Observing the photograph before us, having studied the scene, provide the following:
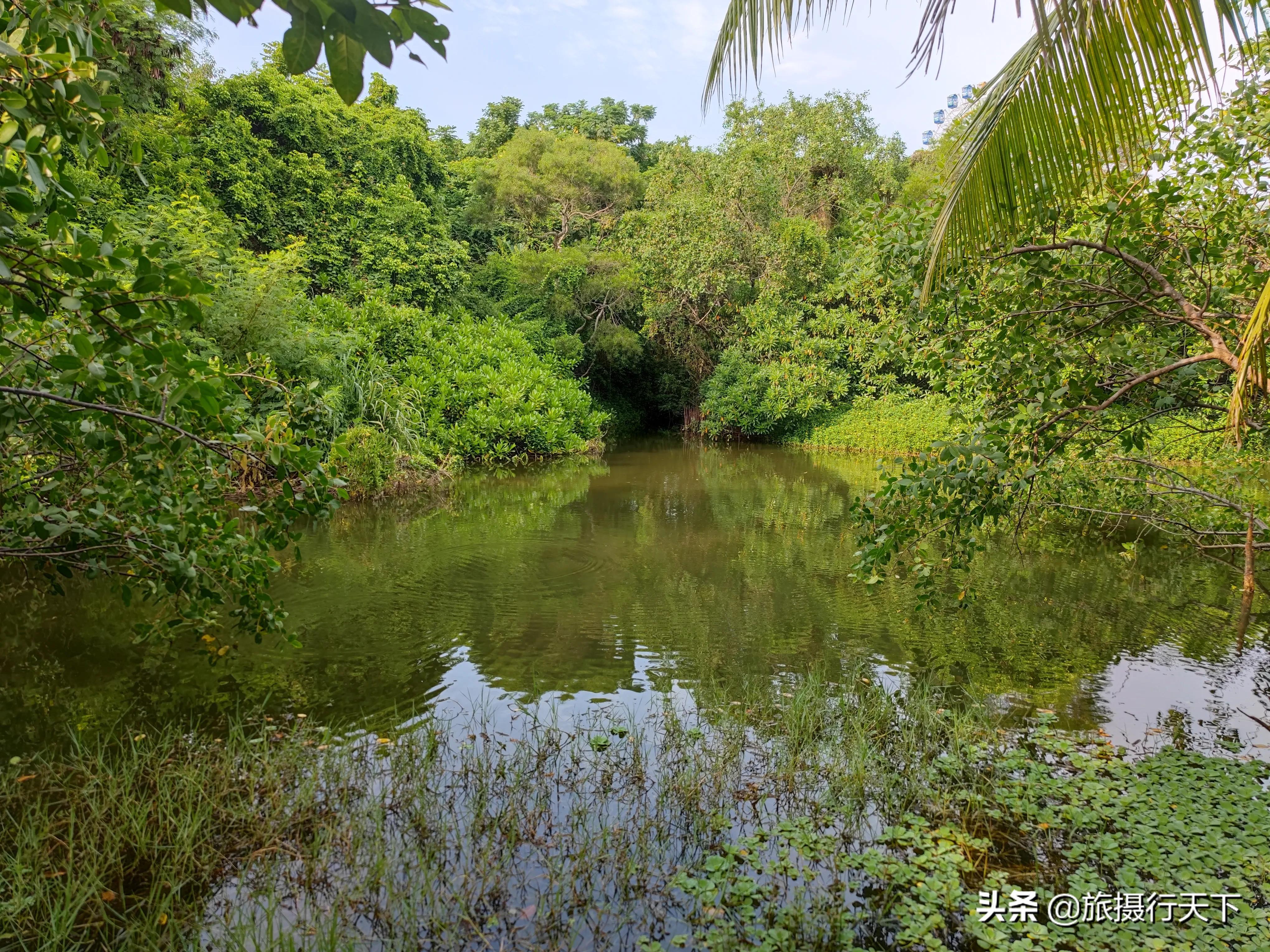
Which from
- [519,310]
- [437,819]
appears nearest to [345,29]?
[437,819]

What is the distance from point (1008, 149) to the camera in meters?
3.04

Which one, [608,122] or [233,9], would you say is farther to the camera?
[608,122]

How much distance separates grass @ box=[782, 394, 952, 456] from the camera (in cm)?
1809

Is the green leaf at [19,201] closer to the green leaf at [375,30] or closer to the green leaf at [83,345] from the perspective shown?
the green leaf at [83,345]

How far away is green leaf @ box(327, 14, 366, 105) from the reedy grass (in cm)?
232

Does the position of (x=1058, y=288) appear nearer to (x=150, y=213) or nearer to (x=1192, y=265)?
(x=1192, y=265)

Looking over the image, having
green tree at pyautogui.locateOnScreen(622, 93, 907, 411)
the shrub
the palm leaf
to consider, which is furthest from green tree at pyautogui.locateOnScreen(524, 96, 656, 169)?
the palm leaf

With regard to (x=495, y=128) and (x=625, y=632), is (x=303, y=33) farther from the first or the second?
(x=495, y=128)

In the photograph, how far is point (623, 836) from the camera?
3.13 m

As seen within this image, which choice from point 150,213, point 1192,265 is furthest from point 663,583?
point 150,213

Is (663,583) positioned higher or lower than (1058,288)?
lower

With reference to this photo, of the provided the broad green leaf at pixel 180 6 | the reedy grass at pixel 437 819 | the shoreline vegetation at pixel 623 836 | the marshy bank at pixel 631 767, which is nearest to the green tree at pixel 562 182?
the marshy bank at pixel 631 767

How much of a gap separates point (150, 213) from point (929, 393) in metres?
13.6

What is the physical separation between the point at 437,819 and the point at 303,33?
300 cm
